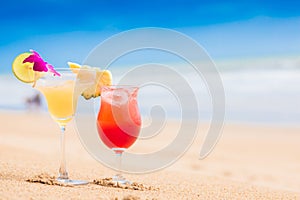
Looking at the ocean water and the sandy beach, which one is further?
the ocean water

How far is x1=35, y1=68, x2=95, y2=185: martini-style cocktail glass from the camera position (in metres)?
3.33

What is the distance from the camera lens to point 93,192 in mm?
3066

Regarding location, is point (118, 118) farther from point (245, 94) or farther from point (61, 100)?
point (245, 94)

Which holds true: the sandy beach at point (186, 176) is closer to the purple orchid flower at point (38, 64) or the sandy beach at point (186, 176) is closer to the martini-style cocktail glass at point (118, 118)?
the martini-style cocktail glass at point (118, 118)

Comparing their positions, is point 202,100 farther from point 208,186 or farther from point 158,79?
point 208,186

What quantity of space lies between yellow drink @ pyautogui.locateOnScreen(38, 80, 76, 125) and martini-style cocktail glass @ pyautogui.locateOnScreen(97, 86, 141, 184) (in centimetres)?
21

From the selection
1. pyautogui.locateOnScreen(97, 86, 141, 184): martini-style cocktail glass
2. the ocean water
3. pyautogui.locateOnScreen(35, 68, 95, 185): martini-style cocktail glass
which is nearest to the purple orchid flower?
pyautogui.locateOnScreen(35, 68, 95, 185): martini-style cocktail glass

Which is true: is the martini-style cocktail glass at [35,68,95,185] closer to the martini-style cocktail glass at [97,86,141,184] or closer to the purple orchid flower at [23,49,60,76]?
the purple orchid flower at [23,49,60,76]

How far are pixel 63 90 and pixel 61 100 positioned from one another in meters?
0.07

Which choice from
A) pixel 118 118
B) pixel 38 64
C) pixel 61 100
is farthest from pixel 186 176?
pixel 38 64

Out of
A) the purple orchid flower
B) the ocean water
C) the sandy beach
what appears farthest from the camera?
the ocean water

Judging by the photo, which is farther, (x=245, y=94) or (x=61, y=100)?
(x=245, y=94)

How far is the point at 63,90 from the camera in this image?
3352 millimetres

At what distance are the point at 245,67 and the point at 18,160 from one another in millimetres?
17557
